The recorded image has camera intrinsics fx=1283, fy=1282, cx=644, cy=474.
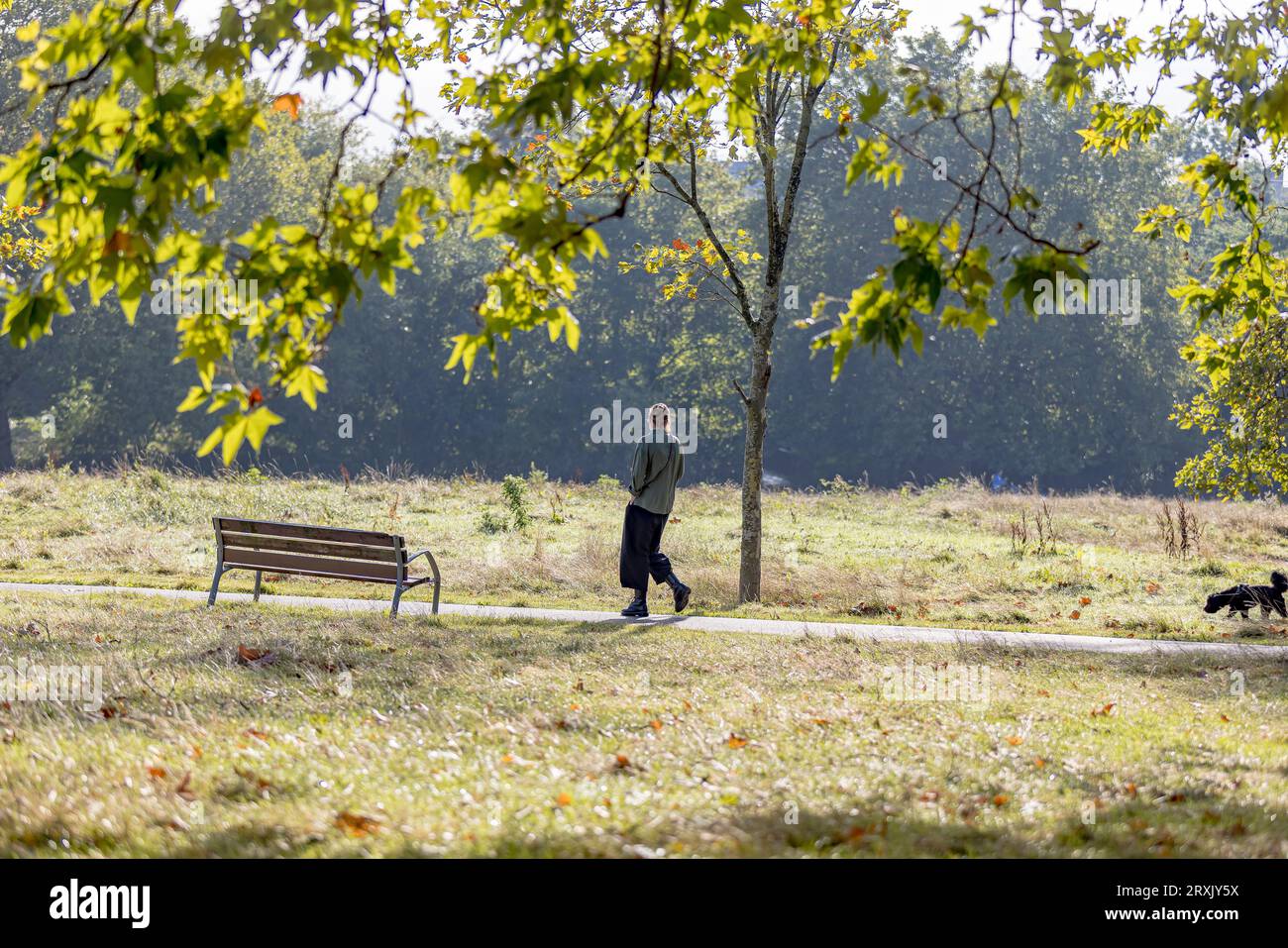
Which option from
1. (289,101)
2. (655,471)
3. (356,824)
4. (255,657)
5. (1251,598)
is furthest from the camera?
(1251,598)

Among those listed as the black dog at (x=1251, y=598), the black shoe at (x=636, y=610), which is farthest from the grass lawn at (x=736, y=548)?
the black shoe at (x=636, y=610)

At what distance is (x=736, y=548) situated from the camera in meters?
19.1

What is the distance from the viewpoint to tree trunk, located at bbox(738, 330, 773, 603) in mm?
14188

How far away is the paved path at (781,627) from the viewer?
A: 10.9 m

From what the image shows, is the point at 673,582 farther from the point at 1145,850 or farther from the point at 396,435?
the point at 396,435

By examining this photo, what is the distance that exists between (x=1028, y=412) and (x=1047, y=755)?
5068 centimetres

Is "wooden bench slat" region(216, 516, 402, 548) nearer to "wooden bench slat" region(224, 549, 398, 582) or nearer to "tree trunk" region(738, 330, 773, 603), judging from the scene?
"wooden bench slat" region(224, 549, 398, 582)

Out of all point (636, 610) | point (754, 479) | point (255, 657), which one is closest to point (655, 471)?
point (636, 610)

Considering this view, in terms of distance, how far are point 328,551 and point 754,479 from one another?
16.2 ft

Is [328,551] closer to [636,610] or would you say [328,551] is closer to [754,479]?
[636,610]

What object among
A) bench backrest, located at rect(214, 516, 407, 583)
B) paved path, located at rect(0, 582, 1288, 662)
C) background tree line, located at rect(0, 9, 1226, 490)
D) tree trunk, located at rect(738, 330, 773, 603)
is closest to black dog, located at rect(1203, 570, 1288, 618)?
paved path, located at rect(0, 582, 1288, 662)

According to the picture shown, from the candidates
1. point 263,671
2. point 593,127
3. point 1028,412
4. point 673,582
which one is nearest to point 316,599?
point 673,582

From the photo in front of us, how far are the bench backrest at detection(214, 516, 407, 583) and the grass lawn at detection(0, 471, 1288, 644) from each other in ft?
7.26

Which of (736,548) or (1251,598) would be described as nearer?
(1251,598)
